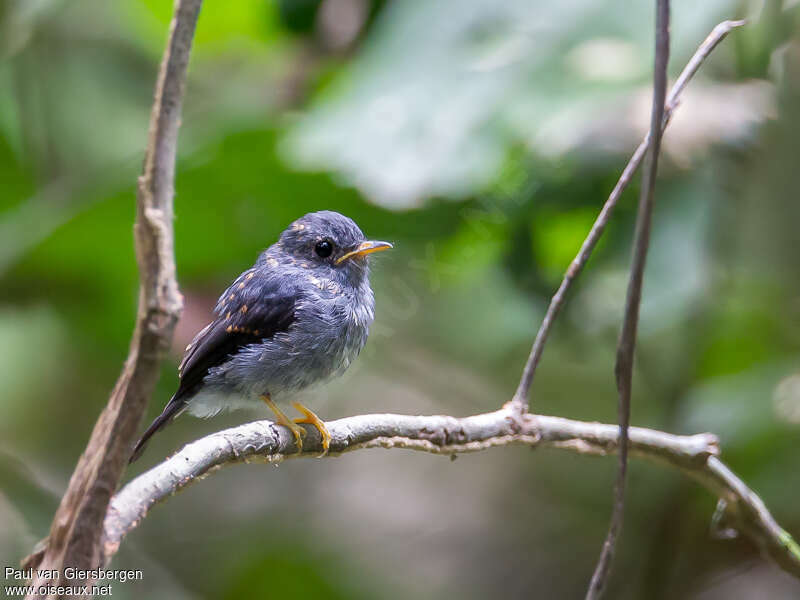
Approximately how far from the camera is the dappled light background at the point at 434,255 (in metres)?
3.94

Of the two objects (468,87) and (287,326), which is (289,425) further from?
(468,87)

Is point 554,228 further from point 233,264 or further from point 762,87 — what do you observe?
point 233,264

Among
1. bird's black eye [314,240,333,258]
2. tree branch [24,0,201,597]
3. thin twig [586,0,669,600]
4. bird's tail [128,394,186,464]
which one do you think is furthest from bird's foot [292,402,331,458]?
tree branch [24,0,201,597]

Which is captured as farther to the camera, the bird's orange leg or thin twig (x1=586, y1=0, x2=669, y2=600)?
the bird's orange leg

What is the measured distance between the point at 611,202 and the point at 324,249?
3.02 feet

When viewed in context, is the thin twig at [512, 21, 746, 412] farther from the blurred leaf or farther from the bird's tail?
the blurred leaf

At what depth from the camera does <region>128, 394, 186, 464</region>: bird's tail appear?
80.1 inches

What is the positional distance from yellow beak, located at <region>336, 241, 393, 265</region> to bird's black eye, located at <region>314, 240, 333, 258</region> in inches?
1.5

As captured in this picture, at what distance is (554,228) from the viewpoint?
470cm

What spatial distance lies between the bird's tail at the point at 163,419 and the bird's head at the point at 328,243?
57 cm

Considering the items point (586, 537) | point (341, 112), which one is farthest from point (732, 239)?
point (341, 112)

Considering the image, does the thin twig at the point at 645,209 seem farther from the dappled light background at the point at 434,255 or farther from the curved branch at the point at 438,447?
the dappled light background at the point at 434,255

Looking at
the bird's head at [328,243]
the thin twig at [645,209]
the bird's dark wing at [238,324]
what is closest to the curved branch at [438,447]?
the bird's dark wing at [238,324]

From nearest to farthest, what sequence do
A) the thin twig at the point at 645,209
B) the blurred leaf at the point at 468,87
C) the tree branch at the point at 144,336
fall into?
the tree branch at the point at 144,336
the thin twig at the point at 645,209
the blurred leaf at the point at 468,87
